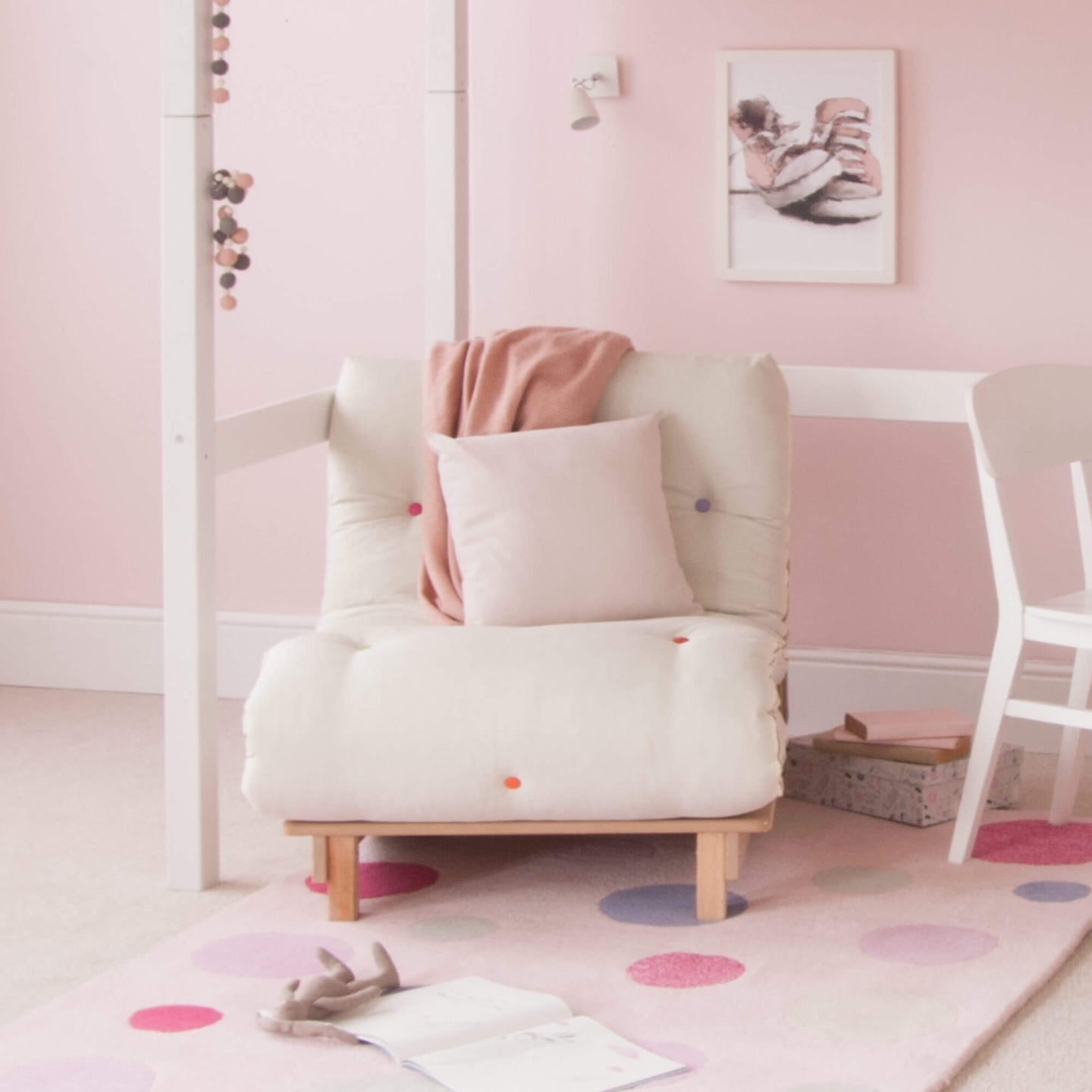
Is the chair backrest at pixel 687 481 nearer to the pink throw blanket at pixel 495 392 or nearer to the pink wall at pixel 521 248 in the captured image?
the pink throw blanket at pixel 495 392

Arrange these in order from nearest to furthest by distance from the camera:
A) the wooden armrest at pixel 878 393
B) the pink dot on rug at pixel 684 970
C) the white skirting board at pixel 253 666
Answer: the pink dot on rug at pixel 684 970, the wooden armrest at pixel 878 393, the white skirting board at pixel 253 666

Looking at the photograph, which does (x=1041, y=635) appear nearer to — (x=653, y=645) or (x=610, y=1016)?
(x=653, y=645)

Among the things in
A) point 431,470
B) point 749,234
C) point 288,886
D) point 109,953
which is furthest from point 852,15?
point 109,953

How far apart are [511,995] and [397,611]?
2.82ft

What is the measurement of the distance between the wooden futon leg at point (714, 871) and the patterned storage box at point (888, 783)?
551mm

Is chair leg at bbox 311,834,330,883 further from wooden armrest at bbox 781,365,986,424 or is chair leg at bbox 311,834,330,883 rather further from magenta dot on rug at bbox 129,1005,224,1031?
wooden armrest at bbox 781,365,986,424

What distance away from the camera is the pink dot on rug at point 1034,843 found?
8.65 ft

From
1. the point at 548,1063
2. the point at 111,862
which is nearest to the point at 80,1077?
the point at 548,1063

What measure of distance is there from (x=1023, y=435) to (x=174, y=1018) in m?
1.52

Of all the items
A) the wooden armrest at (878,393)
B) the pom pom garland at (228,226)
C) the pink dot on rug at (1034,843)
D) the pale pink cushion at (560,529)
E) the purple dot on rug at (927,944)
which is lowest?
the purple dot on rug at (927,944)

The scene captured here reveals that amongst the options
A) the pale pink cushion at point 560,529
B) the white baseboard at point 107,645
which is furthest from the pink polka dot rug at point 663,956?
the white baseboard at point 107,645

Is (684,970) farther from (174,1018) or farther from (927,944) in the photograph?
(174,1018)

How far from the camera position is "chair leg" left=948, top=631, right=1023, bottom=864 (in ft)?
8.50

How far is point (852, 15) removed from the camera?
10.7 ft
